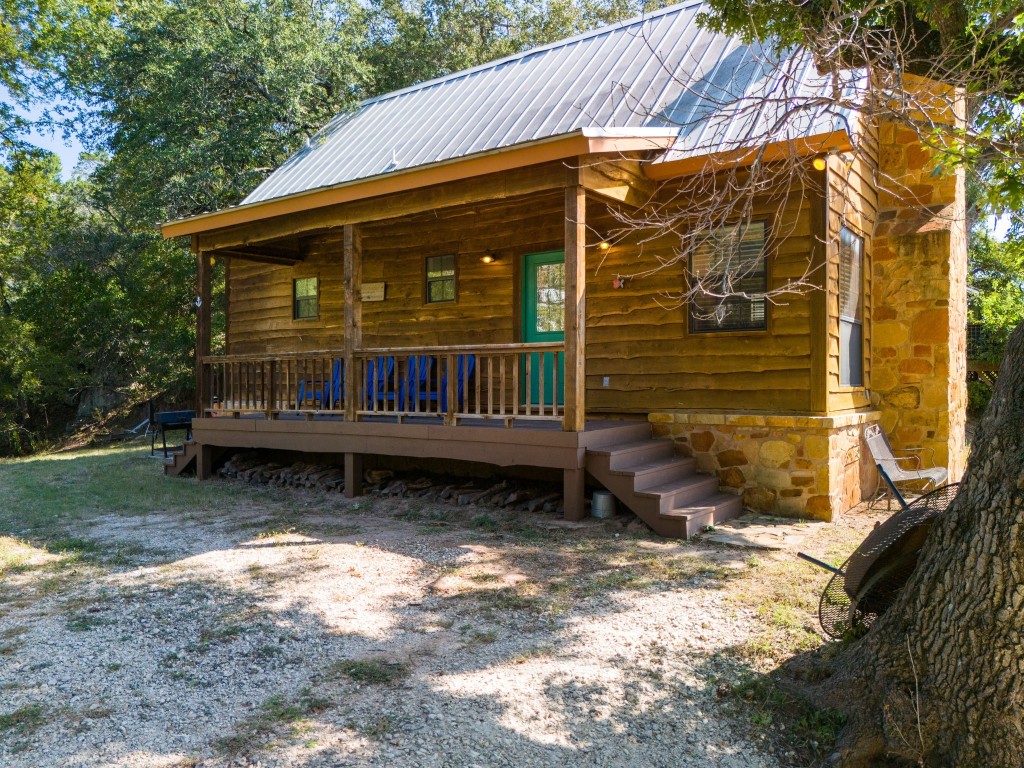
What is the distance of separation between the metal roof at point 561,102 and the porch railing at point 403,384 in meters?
Answer: 2.00

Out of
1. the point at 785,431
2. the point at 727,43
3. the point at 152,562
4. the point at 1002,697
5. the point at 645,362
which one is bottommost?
the point at 152,562

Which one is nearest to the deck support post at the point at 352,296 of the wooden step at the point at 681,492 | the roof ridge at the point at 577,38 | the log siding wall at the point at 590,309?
the log siding wall at the point at 590,309

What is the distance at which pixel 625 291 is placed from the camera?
799 centimetres

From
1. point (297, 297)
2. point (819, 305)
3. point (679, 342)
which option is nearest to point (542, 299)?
point (679, 342)

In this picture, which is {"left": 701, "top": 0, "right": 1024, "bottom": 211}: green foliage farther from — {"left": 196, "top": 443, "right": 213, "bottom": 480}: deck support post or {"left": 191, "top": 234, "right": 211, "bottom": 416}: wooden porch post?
{"left": 196, "top": 443, "right": 213, "bottom": 480}: deck support post

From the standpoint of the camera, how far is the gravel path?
8.96 ft

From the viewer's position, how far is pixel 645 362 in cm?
783

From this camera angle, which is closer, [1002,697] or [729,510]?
[1002,697]

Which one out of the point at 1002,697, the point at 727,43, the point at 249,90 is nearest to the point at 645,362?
the point at 727,43

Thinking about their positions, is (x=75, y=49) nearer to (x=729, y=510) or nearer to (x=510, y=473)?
(x=510, y=473)

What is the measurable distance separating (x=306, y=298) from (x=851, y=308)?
7.79m

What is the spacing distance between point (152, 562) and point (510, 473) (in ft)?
12.4

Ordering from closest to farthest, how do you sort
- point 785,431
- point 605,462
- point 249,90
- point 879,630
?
1. point 879,630
2. point 605,462
3. point 785,431
4. point 249,90

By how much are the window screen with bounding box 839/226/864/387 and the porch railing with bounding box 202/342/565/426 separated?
2.99 metres
